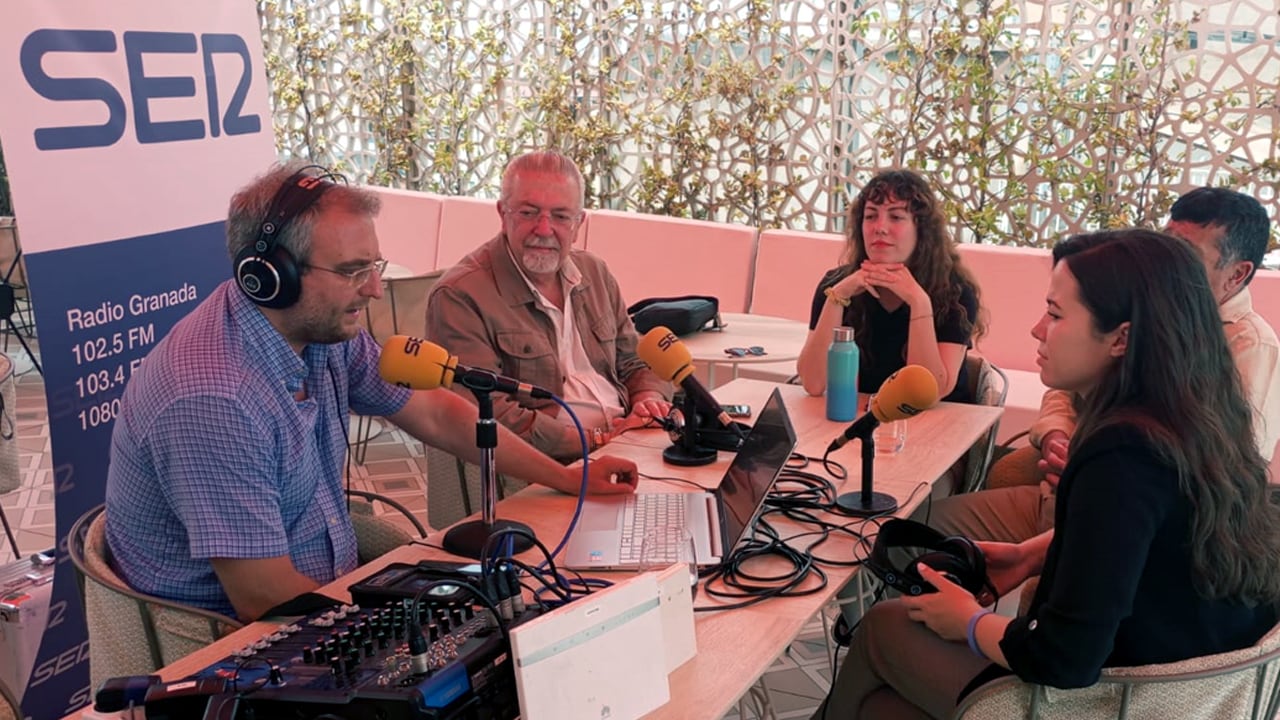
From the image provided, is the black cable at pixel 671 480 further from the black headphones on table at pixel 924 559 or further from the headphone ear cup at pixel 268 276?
the headphone ear cup at pixel 268 276

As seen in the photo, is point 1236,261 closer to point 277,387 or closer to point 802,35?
point 277,387

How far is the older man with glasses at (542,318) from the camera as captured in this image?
9.34 ft

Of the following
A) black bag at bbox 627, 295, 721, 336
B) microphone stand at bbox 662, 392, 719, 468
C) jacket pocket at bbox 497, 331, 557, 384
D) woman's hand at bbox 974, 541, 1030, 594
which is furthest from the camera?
black bag at bbox 627, 295, 721, 336

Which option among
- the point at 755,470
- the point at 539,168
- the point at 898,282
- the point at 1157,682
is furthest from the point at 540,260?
the point at 1157,682

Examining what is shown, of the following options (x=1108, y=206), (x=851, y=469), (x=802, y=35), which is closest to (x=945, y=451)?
(x=851, y=469)

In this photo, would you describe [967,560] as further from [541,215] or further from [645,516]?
[541,215]

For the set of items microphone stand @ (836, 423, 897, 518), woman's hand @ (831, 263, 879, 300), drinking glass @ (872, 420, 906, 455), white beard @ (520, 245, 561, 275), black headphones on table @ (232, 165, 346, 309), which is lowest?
drinking glass @ (872, 420, 906, 455)

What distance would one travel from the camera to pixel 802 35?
578 centimetres

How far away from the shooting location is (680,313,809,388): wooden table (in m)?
3.82

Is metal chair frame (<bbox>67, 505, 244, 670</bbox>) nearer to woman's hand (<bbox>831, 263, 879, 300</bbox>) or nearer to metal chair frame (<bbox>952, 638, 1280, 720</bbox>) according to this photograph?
metal chair frame (<bbox>952, 638, 1280, 720</bbox>)

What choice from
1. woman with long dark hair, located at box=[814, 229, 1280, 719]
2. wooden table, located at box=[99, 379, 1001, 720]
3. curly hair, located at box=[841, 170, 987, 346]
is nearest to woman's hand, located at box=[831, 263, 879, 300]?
curly hair, located at box=[841, 170, 987, 346]

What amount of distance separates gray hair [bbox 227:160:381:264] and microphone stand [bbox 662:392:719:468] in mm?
852

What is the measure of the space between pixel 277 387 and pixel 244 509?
23 cm

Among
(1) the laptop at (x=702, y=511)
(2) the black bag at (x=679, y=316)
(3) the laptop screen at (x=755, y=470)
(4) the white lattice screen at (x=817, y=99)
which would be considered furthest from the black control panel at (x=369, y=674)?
(4) the white lattice screen at (x=817, y=99)
